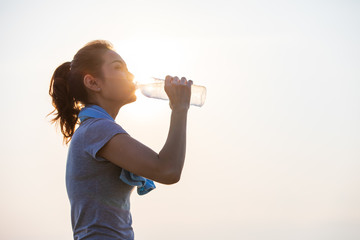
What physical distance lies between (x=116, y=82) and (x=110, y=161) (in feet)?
2.04

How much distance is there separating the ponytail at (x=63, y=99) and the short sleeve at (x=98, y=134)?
65 cm

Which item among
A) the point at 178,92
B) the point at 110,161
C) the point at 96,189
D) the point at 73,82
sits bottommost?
the point at 96,189

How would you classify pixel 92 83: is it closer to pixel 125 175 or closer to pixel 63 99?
pixel 63 99

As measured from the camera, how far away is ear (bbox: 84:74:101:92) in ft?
9.09

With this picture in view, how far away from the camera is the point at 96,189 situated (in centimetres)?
236

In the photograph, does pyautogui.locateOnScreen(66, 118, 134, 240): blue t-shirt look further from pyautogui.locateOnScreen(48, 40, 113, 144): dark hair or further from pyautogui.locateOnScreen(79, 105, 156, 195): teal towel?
pyautogui.locateOnScreen(48, 40, 113, 144): dark hair

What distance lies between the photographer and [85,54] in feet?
9.39

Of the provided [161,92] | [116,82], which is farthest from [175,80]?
[161,92]

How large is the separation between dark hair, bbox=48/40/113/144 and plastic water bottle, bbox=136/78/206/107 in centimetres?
76

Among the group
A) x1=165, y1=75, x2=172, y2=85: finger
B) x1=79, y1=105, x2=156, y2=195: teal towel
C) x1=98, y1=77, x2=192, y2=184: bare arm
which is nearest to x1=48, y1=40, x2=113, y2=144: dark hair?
x1=79, y1=105, x2=156, y2=195: teal towel

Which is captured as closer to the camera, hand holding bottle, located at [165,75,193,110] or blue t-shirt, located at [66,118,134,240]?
blue t-shirt, located at [66,118,134,240]

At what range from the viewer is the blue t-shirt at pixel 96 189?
234 cm

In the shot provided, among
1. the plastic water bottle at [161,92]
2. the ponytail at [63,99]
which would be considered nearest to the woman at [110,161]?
the ponytail at [63,99]

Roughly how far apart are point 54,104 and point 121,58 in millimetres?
570
